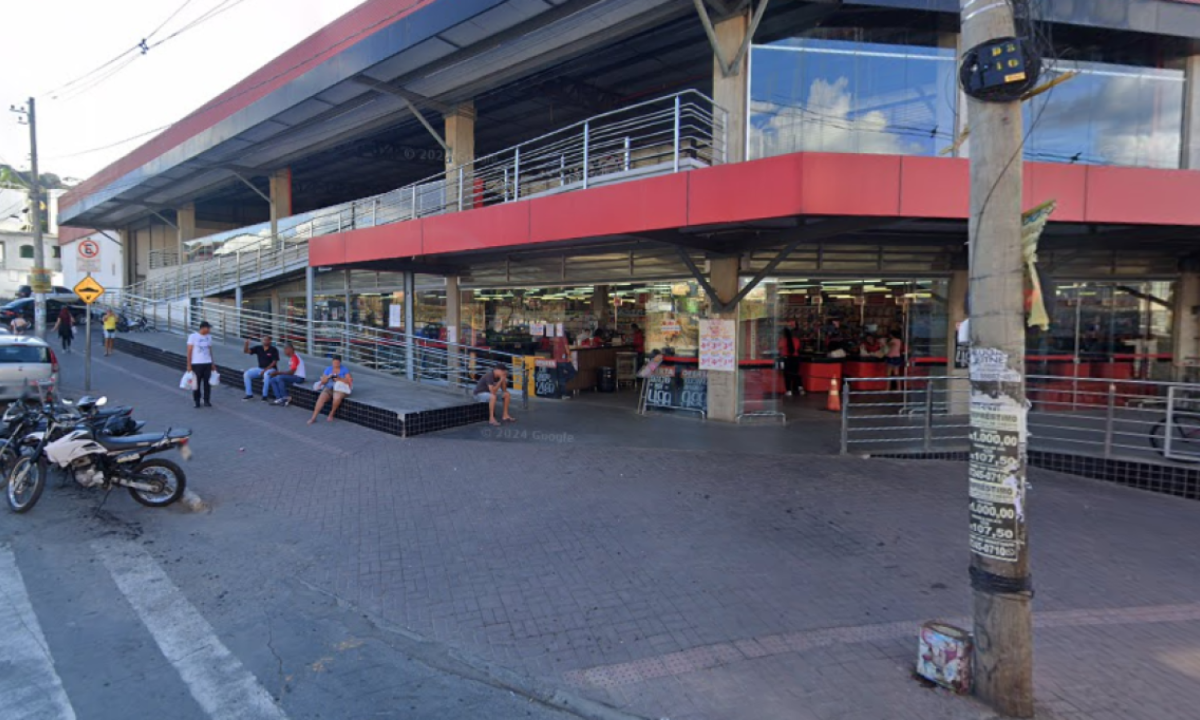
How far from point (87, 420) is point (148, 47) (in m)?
10.9

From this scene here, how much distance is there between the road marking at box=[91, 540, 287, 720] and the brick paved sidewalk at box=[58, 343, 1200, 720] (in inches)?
37.4

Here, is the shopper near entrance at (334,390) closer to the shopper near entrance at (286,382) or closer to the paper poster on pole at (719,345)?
the shopper near entrance at (286,382)

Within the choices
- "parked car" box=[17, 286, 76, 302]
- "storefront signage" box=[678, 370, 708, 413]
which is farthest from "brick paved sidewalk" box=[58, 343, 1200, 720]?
"parked car" box=[17, 286, 76, 302]

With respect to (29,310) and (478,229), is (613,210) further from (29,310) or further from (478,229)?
(29,310)

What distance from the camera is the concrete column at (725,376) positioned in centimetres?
1146

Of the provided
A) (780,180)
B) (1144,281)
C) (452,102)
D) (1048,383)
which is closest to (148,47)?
(452,102)

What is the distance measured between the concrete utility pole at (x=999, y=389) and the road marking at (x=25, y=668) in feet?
16.3

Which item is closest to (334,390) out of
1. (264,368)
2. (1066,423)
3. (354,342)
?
(264,368)

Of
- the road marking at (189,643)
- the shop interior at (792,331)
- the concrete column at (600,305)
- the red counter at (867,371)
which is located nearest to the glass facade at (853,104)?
the shop interior at (792,331)

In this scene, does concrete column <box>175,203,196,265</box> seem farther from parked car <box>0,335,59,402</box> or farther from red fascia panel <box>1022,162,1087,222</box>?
red fascia panel <box>1022,162,1087,222</box>

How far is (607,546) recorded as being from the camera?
5848mm

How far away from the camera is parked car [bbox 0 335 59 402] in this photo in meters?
11.4

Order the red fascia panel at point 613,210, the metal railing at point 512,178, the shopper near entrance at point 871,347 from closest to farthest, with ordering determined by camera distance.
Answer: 1. the red fascia panel at point 613,210
2. the metal railing at point 512,178
3. the shopper near entrance at point 871,347

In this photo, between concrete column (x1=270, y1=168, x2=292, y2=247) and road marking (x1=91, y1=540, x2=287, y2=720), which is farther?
concrete column (x1=270, y1=168, x2=292, y2=247)
